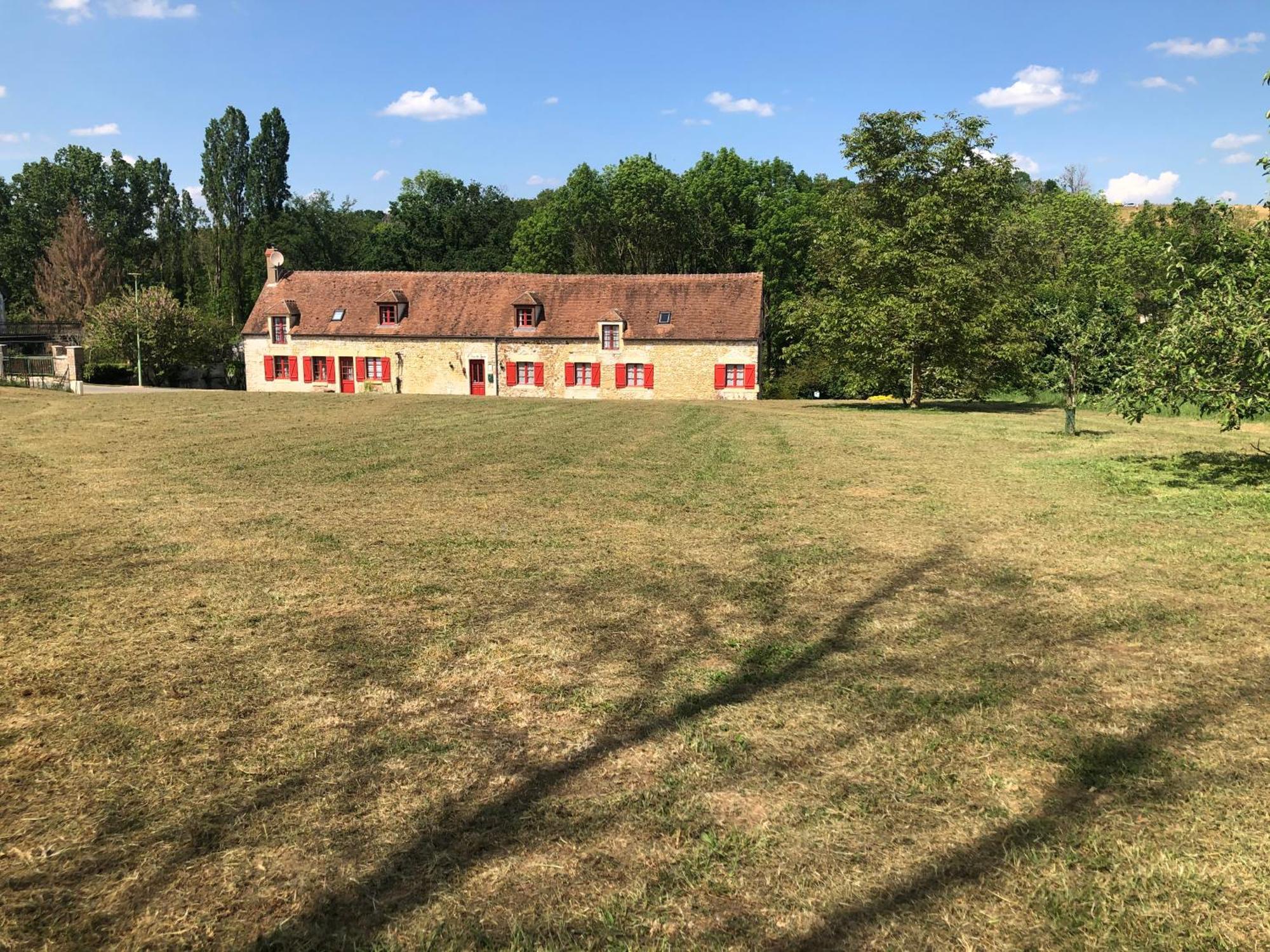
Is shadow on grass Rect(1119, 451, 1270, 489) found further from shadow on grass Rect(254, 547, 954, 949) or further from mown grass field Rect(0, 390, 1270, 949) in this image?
shadow on grass Rect(254, 547, 954, 949)

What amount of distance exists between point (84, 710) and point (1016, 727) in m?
4.78

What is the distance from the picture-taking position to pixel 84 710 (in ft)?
13.4

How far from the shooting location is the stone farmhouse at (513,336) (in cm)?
3844

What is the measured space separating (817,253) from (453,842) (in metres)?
32.2

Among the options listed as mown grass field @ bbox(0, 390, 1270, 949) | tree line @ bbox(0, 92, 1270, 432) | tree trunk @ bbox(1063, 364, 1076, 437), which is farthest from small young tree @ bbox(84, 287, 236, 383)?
tree trunk @ bbox(1063, 364, 1076, 437)

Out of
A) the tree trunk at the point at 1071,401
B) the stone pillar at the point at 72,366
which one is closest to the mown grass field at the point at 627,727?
the tree trunk at the point at 1071,401

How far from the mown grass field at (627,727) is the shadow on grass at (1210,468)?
9.60ft

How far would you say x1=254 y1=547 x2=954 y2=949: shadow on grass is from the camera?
8.70 feet

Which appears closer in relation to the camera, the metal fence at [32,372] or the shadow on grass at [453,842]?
the shadow on grass at [453,842]

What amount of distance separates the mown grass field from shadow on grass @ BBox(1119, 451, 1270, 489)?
293cm

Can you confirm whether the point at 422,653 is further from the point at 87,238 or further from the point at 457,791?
the point at 87,238

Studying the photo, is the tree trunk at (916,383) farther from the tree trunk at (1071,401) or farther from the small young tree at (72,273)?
the small young tree at (72,273)

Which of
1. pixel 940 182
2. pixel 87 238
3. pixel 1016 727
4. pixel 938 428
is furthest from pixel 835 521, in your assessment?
pixel 87 238

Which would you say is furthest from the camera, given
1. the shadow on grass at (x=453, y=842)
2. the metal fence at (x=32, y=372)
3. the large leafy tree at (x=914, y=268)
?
the metal fence at (x=32, y=372)
